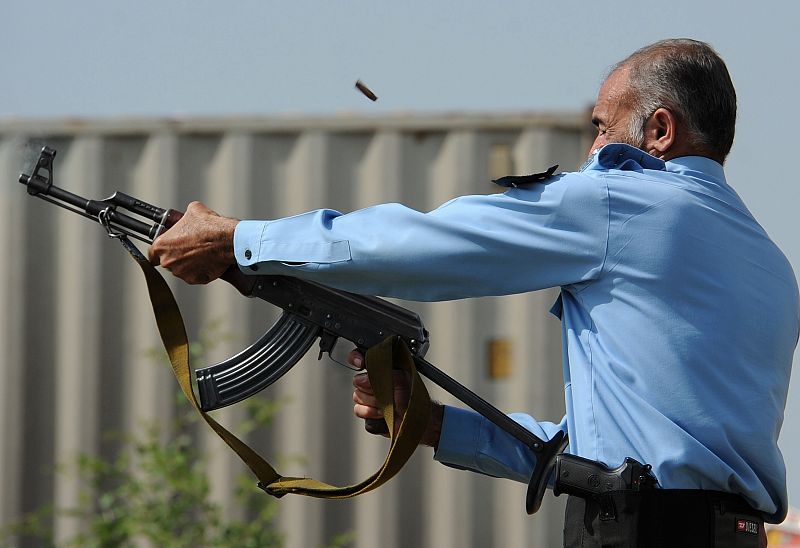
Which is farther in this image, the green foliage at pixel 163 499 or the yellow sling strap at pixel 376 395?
the green foliage at pixel 163 499

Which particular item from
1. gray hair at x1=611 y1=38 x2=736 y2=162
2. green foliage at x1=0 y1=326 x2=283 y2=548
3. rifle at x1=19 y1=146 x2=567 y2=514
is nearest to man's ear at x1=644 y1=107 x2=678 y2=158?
gray hair at x1=611 y1=38 x2=736 y2=162

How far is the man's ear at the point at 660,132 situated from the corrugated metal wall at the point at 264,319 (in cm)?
252

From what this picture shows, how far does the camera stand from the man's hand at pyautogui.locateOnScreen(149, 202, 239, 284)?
2.29 metres

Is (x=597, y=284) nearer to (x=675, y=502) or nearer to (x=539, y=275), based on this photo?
(x=539, y=275)

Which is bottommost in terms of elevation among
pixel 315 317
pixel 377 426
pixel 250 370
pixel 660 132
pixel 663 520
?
pixel 663 520

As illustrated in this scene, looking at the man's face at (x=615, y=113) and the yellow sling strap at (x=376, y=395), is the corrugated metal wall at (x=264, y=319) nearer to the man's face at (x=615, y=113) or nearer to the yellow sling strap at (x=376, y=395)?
the yellow sling strap at (x=376, y=395)

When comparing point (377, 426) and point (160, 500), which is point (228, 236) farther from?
point (160, 500)

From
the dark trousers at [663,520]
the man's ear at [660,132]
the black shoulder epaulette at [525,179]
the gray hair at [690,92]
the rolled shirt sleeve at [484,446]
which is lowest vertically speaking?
the dark trousers at [663,520]

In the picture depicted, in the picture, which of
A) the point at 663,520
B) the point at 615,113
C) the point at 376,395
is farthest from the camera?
the point at 376,395

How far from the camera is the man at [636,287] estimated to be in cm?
213

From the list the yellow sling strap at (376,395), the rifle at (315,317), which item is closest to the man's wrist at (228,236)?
the rifle at (315,317)

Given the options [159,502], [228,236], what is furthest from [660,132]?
[159,502]

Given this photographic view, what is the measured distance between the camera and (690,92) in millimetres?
2289

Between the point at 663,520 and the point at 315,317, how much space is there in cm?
87
